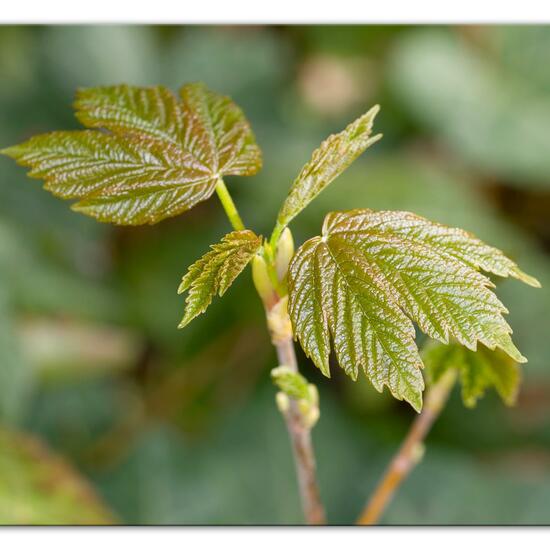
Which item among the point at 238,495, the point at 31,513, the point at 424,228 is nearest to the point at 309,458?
the point at 424,228

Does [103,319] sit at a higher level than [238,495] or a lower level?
higher

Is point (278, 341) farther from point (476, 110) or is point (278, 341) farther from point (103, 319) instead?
point (476, 110)

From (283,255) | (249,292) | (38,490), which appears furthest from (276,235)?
(249,292)

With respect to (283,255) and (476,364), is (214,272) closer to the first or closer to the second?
(283,255)

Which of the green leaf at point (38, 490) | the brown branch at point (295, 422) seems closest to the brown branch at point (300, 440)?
the brown branch at point (295, 422)

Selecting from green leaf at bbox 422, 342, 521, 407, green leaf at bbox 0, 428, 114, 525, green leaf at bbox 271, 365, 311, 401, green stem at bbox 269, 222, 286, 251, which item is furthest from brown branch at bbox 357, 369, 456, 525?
green leaf at bbox 0, 428, 114, 525

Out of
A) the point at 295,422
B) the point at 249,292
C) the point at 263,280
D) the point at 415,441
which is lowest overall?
the point at 249,292

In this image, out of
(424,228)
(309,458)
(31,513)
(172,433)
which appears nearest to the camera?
(424,228)
